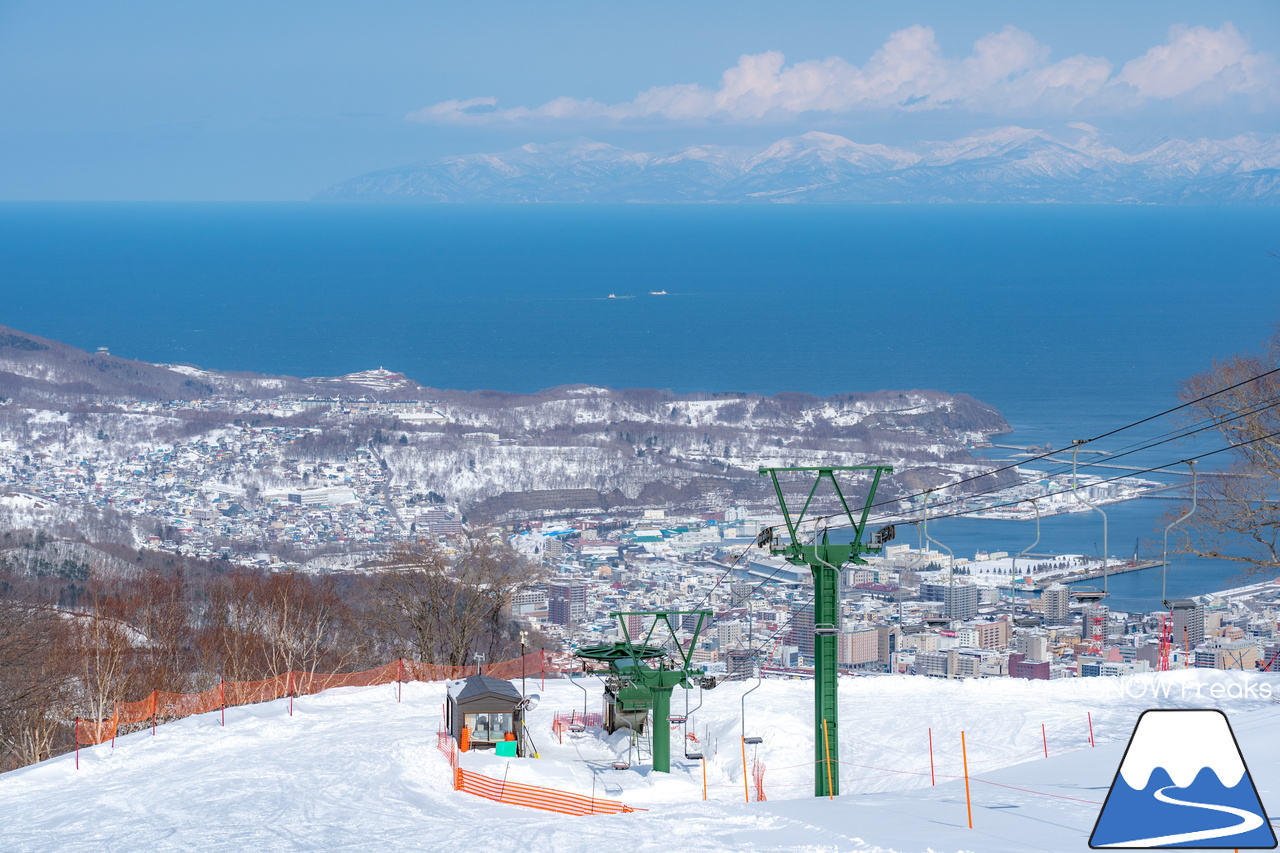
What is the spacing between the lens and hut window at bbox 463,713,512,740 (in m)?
17.3

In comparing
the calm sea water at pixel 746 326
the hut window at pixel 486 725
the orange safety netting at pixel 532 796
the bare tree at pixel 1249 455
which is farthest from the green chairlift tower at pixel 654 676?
the calm sea water at pixel 746 326

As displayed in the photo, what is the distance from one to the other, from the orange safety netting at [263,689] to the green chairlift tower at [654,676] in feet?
7.26

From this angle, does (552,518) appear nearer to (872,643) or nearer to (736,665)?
(872,643)

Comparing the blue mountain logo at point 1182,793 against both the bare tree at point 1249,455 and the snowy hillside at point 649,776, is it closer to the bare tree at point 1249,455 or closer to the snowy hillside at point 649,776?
the snowy hillside at point 649,776

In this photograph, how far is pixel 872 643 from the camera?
30.5m

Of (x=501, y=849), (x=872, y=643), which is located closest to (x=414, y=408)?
(x=872, y=643)

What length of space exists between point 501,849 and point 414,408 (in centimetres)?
6438

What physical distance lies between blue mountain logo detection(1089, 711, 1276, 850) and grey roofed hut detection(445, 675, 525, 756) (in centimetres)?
1340

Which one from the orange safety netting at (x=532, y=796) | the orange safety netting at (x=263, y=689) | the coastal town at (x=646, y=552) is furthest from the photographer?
the coastal town at (x=646, y=552)

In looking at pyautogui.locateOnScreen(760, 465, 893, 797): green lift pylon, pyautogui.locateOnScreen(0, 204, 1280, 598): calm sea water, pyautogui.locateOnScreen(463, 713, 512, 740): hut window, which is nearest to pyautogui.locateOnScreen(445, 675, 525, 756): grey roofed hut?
pyautogui.locateOnScreen(463, 713, 512, 740): hut window

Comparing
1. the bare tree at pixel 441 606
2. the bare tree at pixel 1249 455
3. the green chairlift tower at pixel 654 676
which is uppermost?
the bare tree at pixel 1249 455

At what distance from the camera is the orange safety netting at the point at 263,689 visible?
2009 cm

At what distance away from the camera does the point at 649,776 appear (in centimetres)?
1608

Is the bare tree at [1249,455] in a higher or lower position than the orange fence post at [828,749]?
higher
